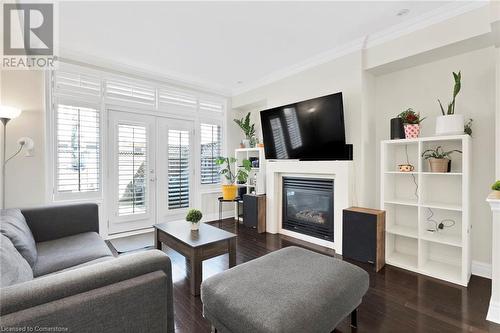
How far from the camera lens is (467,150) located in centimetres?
244

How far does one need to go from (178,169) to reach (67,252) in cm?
266

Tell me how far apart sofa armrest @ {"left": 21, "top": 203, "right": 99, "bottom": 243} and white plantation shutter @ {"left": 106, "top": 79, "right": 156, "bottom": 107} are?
1.96 meters

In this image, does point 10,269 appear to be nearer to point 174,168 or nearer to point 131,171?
point 131,171

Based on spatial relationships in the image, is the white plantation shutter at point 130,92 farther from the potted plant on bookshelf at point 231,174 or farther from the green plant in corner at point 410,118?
the green plant in corner at point 410,118

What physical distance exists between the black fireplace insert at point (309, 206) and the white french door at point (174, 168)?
75.2 inches

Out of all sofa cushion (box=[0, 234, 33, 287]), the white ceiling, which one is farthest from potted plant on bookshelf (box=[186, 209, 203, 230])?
the white ceiling

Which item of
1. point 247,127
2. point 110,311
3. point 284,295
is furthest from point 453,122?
point 247,127

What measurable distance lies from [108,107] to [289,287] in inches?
149

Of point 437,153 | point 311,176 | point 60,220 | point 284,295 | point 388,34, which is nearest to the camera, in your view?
point 284,295

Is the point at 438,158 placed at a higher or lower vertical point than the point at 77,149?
lower

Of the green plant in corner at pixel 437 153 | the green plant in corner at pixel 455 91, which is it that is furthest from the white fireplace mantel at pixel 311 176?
the green plant in corner at pixel 455 91

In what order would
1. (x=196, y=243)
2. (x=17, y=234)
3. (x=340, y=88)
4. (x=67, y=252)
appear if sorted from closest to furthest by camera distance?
1. (x=17, y=234)
2. (x=67, y=252)
3. (x=196, y=243)
4. (x=340, y=88)

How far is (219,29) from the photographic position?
114 inches

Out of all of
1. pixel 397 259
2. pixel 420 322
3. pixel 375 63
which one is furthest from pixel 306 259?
pixel 375 63
